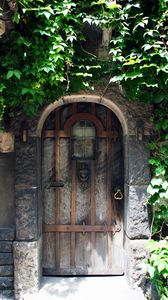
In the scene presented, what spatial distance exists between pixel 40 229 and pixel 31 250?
24 cm

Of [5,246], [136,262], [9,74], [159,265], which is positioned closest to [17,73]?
[9,74]

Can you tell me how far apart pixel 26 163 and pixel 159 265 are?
1.54 meters

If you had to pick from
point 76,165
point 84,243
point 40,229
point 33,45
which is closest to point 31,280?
point 40,229

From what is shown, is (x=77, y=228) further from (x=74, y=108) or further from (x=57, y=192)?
(x=74, y=108)

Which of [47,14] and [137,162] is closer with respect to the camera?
[47,14]

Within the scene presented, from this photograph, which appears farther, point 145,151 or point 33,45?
point 145,151

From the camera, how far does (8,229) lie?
2.63 m

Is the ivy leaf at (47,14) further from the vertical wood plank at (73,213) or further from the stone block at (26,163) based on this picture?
the vertical wood plank at (73,213)

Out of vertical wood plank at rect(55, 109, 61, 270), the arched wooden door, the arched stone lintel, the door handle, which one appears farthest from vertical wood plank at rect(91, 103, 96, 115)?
the door handle

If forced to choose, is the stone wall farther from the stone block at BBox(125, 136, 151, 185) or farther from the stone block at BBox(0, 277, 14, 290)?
the stone block at BBox(125, 136, 151, 185)

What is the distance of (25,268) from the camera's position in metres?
2.56

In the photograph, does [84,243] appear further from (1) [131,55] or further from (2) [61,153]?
(1) [131,55]

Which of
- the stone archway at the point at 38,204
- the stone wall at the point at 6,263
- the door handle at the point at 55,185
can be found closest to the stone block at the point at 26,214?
the stone archway at the point at 38,204

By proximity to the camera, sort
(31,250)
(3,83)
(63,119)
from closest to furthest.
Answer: (3,83)
(31,250)
(63,119)
